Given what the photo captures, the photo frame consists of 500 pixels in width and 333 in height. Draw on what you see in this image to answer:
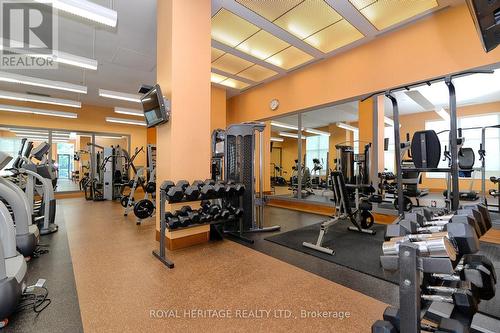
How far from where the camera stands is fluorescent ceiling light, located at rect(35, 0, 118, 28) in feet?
9.04

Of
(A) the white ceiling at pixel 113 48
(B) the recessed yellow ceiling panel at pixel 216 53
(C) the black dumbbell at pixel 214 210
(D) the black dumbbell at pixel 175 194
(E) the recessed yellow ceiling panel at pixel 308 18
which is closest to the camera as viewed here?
(D) the black dumbbell at pixel 175 194

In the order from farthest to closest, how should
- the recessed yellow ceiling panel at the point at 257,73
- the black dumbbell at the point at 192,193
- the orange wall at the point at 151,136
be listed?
the orange wall at the point at 151,136, the recessed yellow ceiling panel at the point at 257,73, the black dumbbell at the point at 192,193

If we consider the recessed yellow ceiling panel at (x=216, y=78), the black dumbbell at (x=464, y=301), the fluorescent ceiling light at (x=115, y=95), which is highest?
the recessed yellow ceiling panel at (x=216, y=78)

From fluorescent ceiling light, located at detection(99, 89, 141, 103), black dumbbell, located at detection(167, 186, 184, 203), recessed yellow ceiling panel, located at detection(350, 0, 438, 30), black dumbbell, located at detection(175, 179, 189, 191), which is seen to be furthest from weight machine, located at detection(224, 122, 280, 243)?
fluorescent ceiling light, located at detection(99, 89, 141, 103)

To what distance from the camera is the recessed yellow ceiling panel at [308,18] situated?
373 cm

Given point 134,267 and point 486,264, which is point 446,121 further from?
point 134,267

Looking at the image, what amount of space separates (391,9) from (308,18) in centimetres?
136

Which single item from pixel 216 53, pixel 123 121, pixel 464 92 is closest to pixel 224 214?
pixel 216 53

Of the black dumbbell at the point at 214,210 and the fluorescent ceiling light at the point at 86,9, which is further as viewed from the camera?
the black dumbbell at the point at 214,210

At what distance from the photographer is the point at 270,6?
3.66 meters

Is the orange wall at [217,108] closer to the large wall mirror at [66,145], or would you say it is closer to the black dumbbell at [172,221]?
the large wall mirror at [66,145]

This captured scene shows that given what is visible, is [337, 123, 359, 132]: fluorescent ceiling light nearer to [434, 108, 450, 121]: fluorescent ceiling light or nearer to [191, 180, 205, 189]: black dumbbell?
[434, 108, 450, 121]: fluorescent ceiling light

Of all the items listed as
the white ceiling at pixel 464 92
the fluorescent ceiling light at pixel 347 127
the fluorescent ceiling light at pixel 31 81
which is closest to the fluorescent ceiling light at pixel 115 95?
the fluorescent ceiling light at pixel 31 81

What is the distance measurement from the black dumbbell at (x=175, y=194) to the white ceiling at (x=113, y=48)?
10.2 ft
